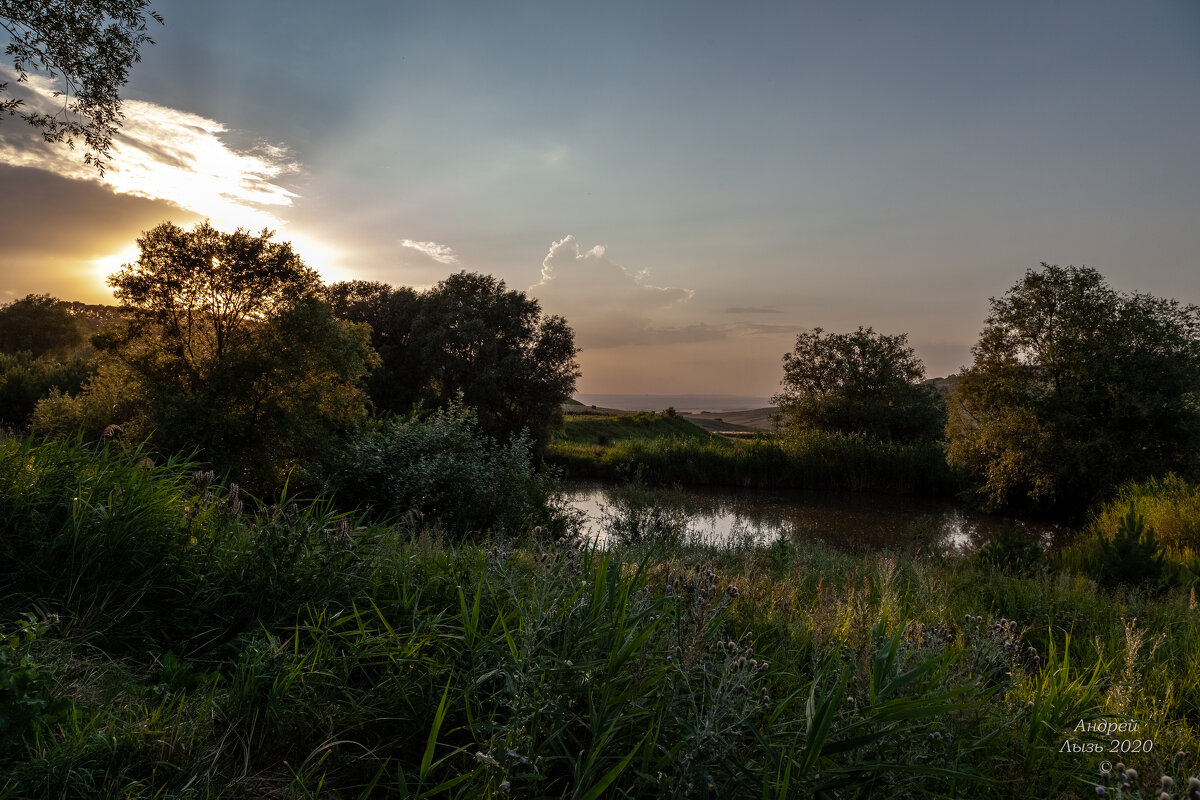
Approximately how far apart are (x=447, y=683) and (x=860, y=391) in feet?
129

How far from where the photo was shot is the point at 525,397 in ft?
102

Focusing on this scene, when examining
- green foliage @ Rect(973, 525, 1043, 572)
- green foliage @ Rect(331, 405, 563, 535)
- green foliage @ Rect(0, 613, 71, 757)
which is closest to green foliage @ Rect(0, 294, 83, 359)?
green foliage @ Rect(331, 405, 563, 535)

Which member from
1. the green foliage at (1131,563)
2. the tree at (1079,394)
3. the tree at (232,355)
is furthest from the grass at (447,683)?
the tree at (1079,394)

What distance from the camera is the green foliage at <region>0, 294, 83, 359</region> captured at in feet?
133

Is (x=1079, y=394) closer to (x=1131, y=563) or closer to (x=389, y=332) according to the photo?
(x=1131, y=563)

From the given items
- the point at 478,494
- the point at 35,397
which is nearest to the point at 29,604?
the point at 478,494

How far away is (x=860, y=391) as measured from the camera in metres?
37.9

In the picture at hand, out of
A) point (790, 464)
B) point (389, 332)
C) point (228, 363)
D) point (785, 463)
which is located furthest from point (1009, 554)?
point (389, 332)

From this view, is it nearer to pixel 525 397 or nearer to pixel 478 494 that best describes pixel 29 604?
pixel 478 494

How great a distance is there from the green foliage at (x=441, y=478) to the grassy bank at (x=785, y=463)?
1475 centimetres

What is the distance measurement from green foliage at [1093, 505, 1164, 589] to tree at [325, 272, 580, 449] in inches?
954

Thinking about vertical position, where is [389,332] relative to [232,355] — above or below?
above

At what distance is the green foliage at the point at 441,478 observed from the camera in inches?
447

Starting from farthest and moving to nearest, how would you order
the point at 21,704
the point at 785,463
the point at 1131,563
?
the point at 785,463 < the point at 1131,563 < the point at 21,704
